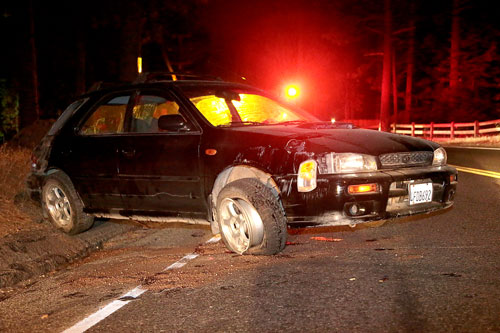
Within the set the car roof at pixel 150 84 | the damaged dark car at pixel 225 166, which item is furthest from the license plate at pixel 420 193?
Result: the car roof at pixel 150 84

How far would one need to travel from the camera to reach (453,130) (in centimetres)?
3266

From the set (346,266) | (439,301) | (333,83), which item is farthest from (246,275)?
(333,83)

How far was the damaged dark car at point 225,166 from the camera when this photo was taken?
16.8 ft

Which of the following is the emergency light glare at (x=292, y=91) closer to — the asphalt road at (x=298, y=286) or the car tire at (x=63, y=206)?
the car tire at (x=63, y=206)

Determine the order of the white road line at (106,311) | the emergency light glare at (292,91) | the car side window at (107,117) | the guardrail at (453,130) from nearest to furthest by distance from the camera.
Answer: the white road line at (106,311) → the car side window at (107,117) → the emergency light glare at (292,91) → the guardrail at (453,130)

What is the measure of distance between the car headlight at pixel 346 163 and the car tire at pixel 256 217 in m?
0.51

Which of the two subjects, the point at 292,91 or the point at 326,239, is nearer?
the point at 326,239

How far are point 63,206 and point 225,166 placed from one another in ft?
8.21

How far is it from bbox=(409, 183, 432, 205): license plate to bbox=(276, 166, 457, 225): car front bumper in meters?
0.07

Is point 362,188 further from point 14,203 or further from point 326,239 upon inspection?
point 14,203

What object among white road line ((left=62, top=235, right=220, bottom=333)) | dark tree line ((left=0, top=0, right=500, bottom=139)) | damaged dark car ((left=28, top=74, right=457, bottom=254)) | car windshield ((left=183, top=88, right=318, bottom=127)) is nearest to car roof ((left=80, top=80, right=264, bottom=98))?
damaged dark car ((left=28, top=74, right=457, bottom=254))

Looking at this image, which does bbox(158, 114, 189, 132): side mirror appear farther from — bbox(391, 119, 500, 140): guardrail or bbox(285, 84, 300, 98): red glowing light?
bbox(391, 119, 500, 140): guardrail

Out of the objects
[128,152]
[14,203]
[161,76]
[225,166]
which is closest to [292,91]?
[14,203]

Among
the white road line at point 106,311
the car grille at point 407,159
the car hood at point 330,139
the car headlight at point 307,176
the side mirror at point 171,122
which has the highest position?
the side mirror at point 171,122
